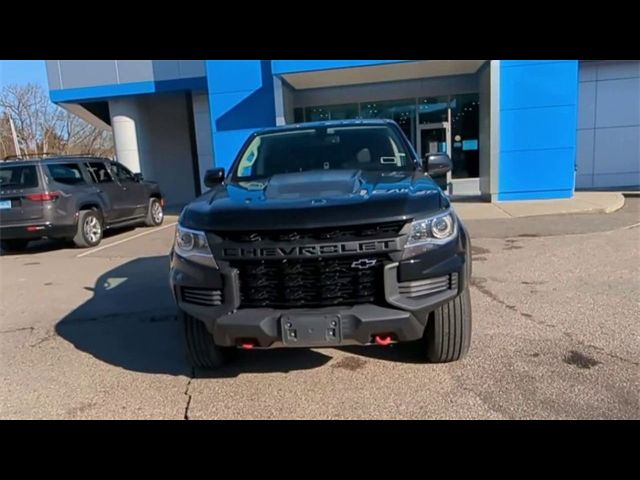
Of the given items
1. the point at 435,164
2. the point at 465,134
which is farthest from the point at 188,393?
the point at 465,134

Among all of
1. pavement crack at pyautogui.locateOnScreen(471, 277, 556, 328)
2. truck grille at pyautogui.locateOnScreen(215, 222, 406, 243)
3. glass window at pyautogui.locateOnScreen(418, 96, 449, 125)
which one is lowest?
pavement crack at pyautogui.locateOnScreen(471, 277, 556, 328)

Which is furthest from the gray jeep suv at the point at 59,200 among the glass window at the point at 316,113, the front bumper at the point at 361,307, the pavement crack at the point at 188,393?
the front bumper at the point at 361,307

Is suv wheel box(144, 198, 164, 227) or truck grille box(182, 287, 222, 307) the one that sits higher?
truck grille box(182, 287, 222, 307)

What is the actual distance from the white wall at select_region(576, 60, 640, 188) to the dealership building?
34 mm

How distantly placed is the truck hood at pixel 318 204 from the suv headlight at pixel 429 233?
6 centimetres

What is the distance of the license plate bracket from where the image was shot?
8.86ft

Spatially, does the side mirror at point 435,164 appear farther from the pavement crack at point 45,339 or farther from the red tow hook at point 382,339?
the pavement crack at point 45,339

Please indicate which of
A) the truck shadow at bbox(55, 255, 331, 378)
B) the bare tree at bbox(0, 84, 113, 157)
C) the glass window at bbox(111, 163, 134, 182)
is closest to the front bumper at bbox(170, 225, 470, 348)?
the truck shadow at bbox(55, 255, 331, 378)

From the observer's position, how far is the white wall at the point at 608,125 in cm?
1509

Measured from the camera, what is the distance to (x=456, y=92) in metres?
14.4

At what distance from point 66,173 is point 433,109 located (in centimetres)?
1074

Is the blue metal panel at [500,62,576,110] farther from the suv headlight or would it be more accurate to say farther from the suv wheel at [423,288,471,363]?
the suv headlight

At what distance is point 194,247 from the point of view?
296cm
